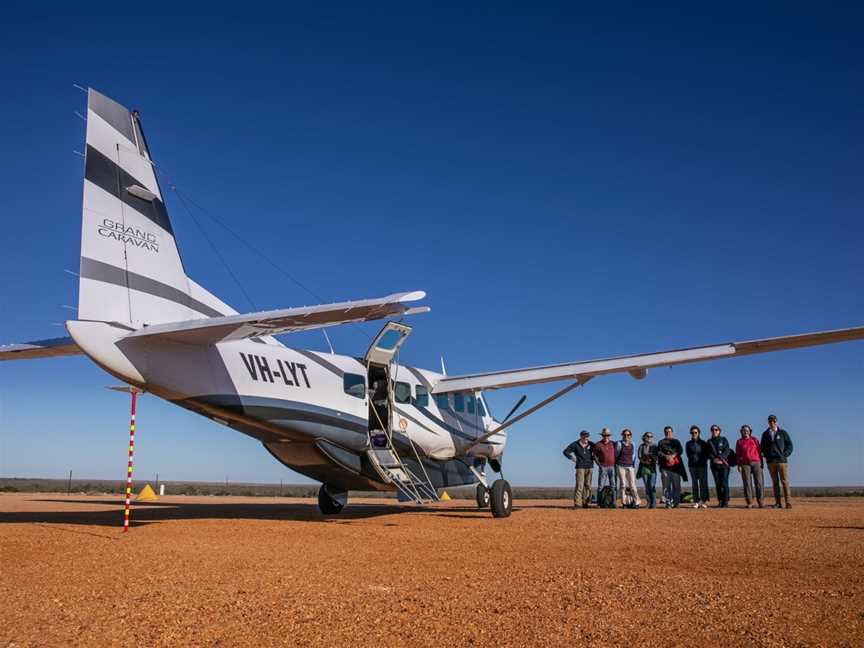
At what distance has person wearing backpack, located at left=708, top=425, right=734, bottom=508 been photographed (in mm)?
15500

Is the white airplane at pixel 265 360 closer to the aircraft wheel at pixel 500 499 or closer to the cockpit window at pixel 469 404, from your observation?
the aircraft wheel at pixel 500 499

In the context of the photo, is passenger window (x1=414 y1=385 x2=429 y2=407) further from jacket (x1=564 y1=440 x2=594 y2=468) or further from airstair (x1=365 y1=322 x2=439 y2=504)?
jacket (x1=564 y1=440 x2=594 y2=468)

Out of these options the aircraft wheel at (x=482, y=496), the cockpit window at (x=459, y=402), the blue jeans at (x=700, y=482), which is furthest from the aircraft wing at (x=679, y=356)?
the blue jeans at (x=700, y=482)

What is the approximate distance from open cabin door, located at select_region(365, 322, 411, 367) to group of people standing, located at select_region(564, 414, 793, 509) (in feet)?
19.8

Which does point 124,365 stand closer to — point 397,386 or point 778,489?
point 397,386

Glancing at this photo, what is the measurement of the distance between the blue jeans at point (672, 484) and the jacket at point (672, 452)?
0.10 meters

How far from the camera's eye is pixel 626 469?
16.2 metres

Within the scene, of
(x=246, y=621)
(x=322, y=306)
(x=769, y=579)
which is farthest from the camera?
(x=322, y=306)

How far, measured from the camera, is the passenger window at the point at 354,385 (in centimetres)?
1154

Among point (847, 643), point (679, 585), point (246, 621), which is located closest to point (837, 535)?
point (679, 585)

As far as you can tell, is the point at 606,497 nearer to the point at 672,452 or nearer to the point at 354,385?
the point at 672,452

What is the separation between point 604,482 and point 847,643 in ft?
43.9

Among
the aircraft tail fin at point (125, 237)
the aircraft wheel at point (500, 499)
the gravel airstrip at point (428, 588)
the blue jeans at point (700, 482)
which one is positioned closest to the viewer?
the gravel airstrip at point (428, 588)

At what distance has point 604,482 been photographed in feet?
53.8
